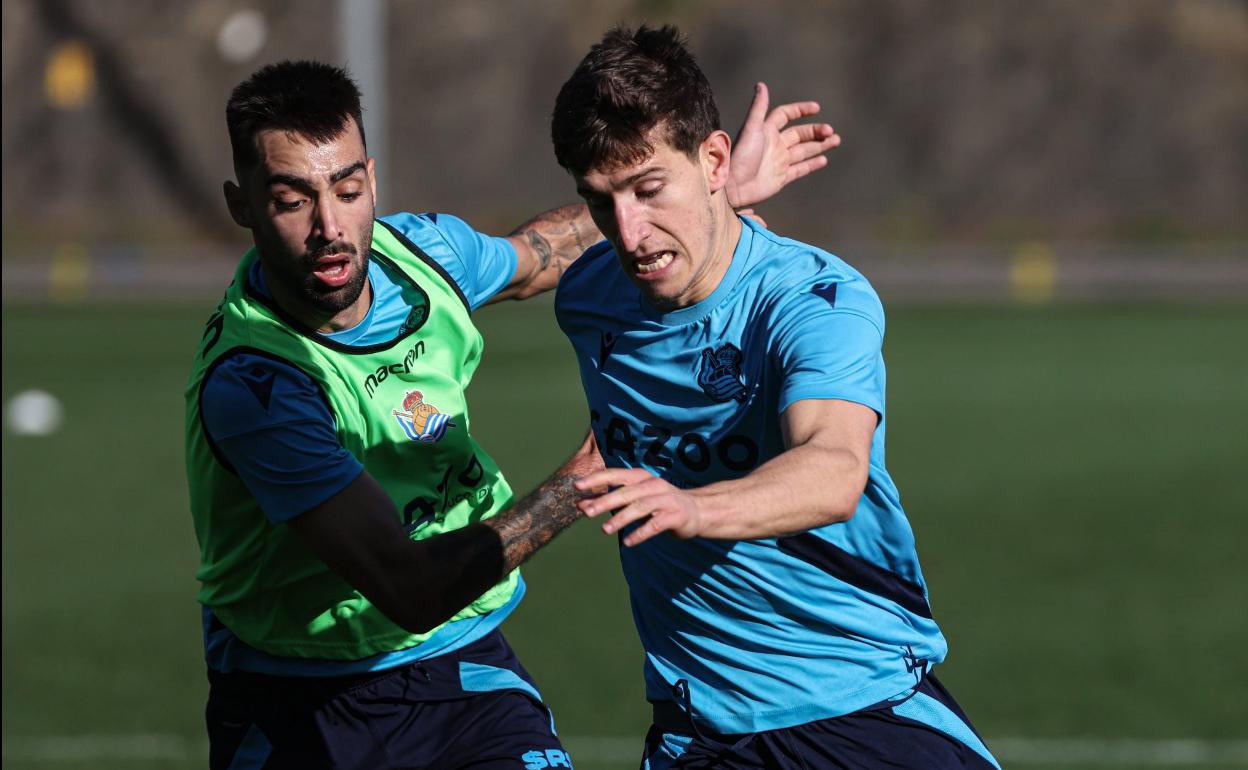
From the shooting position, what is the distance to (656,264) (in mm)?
3803

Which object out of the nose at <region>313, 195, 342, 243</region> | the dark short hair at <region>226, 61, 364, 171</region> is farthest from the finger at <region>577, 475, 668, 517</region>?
the dark short hair at <region>226, 61, 364, 171</region>

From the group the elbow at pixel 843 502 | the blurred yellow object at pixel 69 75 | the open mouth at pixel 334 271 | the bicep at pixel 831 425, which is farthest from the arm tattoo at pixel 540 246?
the blurred yellow object at pixel 69 75

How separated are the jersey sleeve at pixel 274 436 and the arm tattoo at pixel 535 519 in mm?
416

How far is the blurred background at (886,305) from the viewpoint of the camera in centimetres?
843

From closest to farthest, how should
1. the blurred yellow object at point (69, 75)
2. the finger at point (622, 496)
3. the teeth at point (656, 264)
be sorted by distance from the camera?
the finger at point (622, 496) → the teeth at point (656, 264) → the blurred yellow object at point (69, 75)

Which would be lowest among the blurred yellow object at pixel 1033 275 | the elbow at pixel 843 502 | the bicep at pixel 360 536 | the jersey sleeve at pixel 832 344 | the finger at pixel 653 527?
the blurred yellow object at pixel 1033 275

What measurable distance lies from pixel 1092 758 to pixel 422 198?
2840 cm

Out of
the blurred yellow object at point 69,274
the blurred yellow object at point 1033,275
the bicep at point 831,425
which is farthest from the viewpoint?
the blurred yellow object at point 69,274

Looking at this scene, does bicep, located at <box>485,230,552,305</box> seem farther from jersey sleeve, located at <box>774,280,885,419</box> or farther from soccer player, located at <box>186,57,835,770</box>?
jersey sleeve, located at <box>774,280,885,419</box>

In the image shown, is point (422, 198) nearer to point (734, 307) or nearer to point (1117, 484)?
point (1117, 484)

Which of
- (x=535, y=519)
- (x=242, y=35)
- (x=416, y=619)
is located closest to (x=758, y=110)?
(x=535, y=519)

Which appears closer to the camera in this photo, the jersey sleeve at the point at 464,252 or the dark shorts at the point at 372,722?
the dark shorts at the point at 372,722

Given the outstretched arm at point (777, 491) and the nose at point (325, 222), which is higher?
the nose at point (325, 222)

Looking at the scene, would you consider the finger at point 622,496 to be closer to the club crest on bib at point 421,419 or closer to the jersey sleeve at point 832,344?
the jersey sleeve at point 832,344
